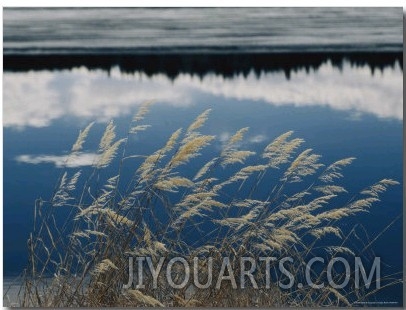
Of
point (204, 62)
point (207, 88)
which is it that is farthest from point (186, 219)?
point (204, 62)

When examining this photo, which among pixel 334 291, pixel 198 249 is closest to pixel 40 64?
pixel 198 249

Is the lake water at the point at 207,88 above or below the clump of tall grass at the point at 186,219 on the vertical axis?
above

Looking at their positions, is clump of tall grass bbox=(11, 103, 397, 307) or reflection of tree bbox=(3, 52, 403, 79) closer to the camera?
clump of tall grass bbox=(11, 103, 397, 307)

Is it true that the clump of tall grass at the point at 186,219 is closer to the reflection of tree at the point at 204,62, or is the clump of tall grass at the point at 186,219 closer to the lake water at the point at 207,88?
the lake water at the point at 207,88

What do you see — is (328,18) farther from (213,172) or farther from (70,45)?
(70,45)

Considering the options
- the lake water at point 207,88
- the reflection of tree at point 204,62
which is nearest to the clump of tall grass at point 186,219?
the lake water at point 207,88

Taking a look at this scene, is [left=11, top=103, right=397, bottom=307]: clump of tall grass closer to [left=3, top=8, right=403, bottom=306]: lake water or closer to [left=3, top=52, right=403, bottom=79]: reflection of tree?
[left=3, top=8, right=403, bottom=306]: lake water

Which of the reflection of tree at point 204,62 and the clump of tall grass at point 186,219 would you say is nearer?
the clump of tall grass at point 186,219

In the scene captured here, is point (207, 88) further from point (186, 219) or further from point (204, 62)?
point (186, 219)

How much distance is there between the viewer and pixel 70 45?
3855 mm

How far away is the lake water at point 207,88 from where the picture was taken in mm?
3791

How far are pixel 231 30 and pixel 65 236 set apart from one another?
50.1 inches

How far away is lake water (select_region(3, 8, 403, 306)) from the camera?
12.4 ft

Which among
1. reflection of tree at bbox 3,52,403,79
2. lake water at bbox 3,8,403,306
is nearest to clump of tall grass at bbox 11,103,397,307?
lake water at bbox 3,8,403,306
